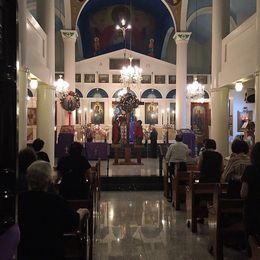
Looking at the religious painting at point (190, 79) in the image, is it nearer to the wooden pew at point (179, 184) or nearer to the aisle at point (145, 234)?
the aisle at point (145, 234)

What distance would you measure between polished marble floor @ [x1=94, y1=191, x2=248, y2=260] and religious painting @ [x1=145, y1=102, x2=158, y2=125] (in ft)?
48.7

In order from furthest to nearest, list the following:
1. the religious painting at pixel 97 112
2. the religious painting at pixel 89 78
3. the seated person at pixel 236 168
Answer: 1. the religious painting at pixel 89 78
2. the religious painting at pixel 97 112
3. the seated person at pixel 236 168

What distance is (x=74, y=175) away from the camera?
549cm

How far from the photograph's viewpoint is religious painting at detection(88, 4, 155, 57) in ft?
81.0

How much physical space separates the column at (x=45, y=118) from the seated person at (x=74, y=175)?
6.13 meters

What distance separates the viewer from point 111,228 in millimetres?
6535

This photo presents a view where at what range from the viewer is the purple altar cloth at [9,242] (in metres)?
1.81

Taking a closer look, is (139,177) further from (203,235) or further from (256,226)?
(256,226)

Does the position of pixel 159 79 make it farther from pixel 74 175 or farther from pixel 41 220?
pixel 41 220

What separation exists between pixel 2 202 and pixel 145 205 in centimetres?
682

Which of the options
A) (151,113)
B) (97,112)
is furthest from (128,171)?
(151,113)

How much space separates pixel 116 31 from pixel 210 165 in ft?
66.8

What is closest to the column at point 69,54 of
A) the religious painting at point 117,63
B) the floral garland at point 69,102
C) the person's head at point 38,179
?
the floral garland at point 69,102

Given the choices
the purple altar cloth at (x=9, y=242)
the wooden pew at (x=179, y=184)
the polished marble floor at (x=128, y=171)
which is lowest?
the polished marble floor at (x=128, y=171)
